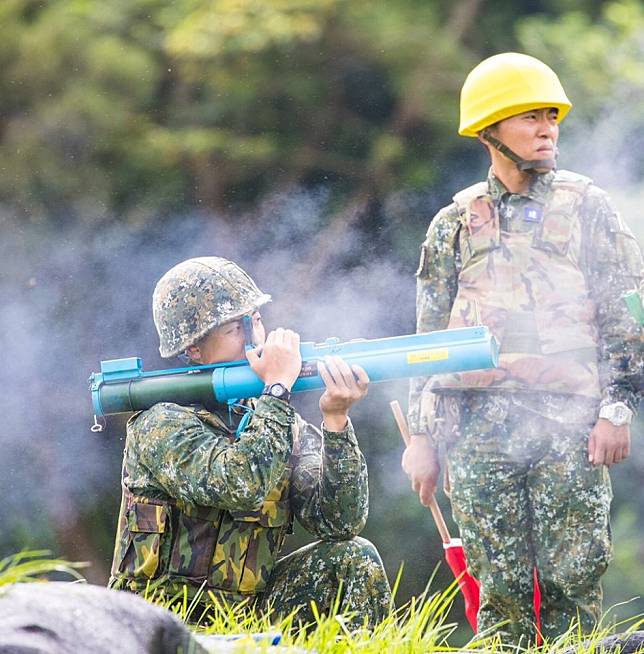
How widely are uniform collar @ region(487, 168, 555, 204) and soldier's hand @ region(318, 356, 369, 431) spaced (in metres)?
0.86

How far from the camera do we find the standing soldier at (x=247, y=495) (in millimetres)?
4113

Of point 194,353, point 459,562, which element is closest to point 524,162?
point 194,353

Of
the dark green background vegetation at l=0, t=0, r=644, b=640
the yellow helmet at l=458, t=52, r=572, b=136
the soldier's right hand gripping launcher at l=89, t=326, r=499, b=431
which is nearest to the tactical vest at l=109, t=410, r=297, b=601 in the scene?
the soldier's right hand gripping launcher at l=89, t=326, r=499, b=431

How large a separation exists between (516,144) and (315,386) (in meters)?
1.07

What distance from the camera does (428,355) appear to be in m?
4.14

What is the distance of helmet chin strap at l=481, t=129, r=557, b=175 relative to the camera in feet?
15.0

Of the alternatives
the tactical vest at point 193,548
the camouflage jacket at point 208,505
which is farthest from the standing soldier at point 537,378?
the tactical vest at point 193,548

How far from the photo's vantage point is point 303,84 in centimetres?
870

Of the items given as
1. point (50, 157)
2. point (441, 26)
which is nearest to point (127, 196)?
point (50, 157)

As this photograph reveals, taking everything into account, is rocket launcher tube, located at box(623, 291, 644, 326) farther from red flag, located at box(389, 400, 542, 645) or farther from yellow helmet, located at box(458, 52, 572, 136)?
red flag, located at box(389, 400, 542, 645)

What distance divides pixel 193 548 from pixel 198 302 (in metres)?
0.76

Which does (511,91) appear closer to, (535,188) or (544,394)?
(535,188)

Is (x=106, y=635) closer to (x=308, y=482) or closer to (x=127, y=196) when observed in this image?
(x=308, y=482)

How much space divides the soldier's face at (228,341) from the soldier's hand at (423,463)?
690 millimetres
